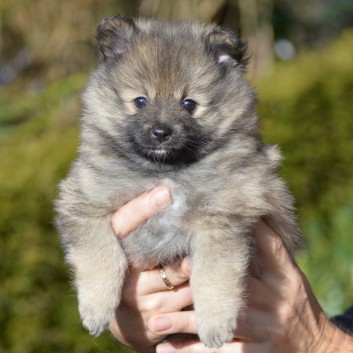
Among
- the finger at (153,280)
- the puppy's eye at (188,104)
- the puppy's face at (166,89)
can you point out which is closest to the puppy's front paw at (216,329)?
the finger at (153,280)

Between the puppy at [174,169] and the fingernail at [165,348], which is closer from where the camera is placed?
the puppy at [174,169]

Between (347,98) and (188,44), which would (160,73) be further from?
(347,98)

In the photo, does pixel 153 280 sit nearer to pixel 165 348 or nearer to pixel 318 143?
pixel 165 348

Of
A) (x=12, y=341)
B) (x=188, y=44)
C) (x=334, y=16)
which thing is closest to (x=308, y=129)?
(x=12, y=341)

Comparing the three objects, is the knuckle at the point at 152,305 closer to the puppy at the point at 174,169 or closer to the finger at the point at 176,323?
the finger at the point at 176,323

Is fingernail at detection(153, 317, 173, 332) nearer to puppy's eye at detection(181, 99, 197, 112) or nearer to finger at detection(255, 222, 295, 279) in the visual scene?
finger at detection(255, 222, 295, 279)

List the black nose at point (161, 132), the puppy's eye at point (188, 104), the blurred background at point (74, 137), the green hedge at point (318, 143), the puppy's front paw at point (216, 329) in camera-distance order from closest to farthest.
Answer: the puppy's front paw at point (216, 329), the black nose at point (161, 132), the puppy's eye at point (188, 104), the blurred background at point (74, 137), the green hedge at point (318, 143)
